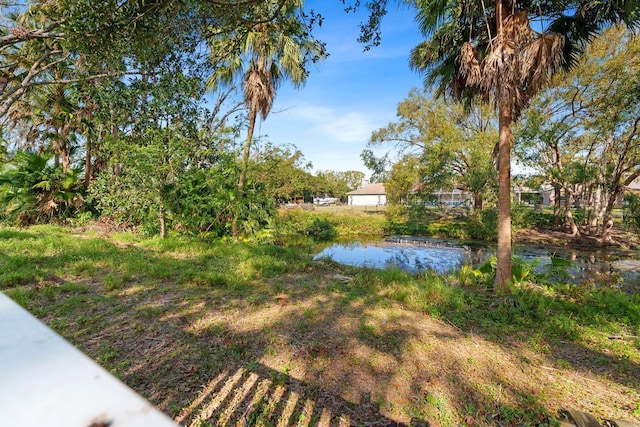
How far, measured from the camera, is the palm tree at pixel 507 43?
5.02m

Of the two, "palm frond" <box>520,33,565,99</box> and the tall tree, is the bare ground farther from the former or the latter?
the tall tree

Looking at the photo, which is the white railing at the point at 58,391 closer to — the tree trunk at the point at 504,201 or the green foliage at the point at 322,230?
the tree trunk at the point at 504,201

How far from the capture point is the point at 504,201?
17.3 ft

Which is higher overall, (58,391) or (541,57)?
(541,57)

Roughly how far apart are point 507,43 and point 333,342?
18.7 ft

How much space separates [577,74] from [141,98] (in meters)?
16.9

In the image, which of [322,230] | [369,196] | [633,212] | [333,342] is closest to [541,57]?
[333,342]

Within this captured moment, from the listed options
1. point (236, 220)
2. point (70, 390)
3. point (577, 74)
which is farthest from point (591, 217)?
point (70, 390)

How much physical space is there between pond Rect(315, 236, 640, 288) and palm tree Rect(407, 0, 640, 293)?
4.03 metres

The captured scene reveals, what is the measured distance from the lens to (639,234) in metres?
11.2

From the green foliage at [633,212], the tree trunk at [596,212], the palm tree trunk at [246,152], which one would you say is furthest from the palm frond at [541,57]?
the tree trunk at [596,212]

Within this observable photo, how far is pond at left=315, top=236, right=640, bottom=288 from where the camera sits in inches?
338

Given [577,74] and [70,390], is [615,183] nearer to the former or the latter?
[577,74]

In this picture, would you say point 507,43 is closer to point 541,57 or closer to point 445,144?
point 541,57
